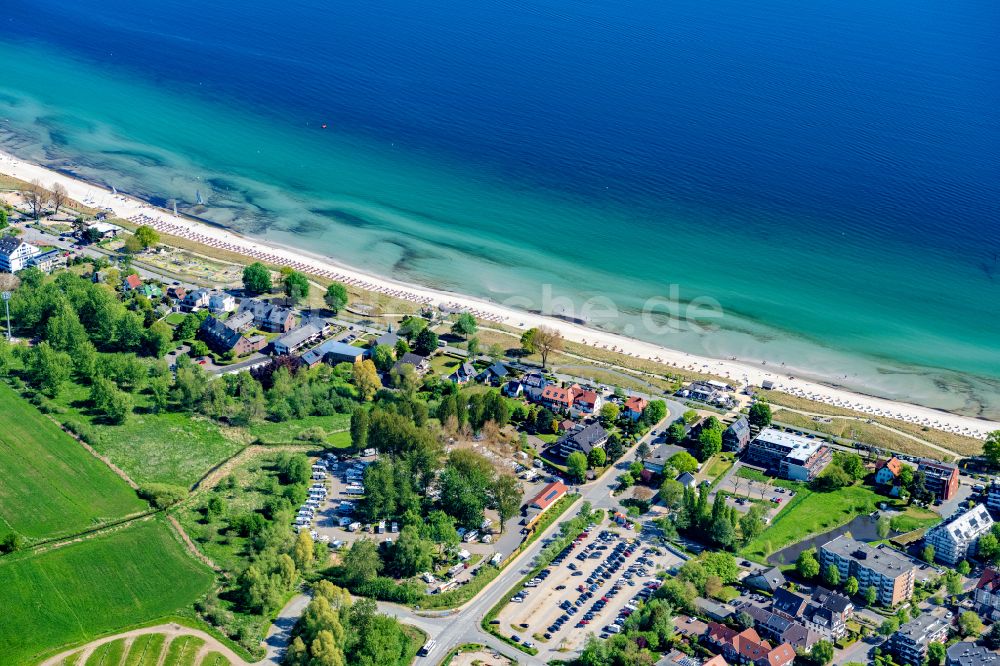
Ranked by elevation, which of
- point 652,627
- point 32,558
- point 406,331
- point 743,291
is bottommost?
point 32,558

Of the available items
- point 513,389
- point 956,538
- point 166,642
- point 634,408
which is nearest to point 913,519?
point 956,538

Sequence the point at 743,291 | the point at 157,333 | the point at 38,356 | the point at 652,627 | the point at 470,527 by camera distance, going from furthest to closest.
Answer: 1. the point at 743,291
2. the point at 157,333
3. the point at 38,356
4. the point at 470,527
5. the point at 652,627

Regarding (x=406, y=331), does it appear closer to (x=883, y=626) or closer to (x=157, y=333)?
(x=157, y=333)

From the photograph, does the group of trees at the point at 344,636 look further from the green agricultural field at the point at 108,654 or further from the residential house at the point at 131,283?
the residential house at the point at 131,283

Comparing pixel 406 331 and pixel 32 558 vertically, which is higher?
pixel 406 331

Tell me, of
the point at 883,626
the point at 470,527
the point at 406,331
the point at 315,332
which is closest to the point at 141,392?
the point at 315,332

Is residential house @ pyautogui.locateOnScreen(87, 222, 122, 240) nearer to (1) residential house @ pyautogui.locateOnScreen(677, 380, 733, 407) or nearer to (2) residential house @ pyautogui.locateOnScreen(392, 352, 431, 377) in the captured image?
(2) residential house @ pyautogui.locateOnScreen(392, 352, 431, 377)
